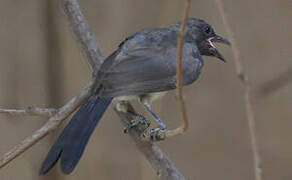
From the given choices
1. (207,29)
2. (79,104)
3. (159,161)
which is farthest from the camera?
(207,29)

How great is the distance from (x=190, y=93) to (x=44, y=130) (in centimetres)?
298

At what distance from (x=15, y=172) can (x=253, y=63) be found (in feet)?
7.23

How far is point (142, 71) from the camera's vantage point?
334 cm

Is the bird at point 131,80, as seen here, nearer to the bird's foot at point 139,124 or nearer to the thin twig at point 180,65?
the bird's foot at point 139,124

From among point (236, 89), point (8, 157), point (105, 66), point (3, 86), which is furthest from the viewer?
point (236, 89)

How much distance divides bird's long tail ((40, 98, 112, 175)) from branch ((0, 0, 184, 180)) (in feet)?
0.21

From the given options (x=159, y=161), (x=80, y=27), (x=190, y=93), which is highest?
(x=80, y=27)

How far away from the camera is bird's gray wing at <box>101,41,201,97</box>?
10.4 ft

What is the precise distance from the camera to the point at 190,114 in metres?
5.41

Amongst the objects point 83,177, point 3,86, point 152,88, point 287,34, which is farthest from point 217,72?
point 152,88

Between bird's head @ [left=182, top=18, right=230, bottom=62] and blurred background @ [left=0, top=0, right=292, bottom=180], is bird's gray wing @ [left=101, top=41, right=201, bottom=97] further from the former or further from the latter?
blurred background @ [left=0, top=0, right=292, bottom=180]

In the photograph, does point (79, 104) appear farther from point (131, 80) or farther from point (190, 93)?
point (190, 93)

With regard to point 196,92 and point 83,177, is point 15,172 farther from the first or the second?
point 196,92

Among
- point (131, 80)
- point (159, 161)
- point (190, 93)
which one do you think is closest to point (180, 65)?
point (159, 161)
